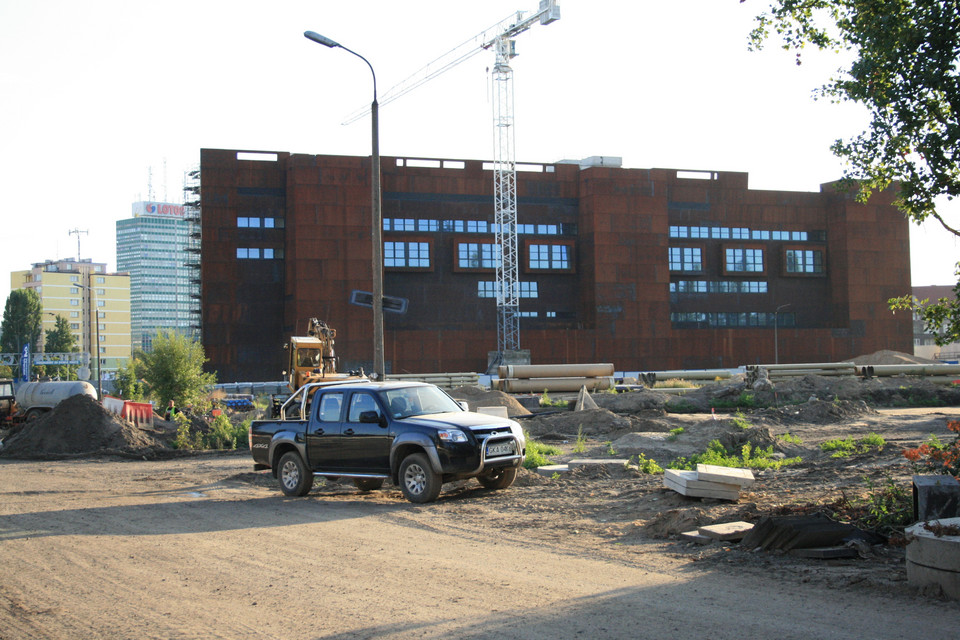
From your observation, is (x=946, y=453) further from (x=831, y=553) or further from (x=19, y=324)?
(x=19, y=324)

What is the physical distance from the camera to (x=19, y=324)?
106 m

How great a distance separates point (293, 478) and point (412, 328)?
54359mm

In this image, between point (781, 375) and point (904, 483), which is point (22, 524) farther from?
point (781, 375)

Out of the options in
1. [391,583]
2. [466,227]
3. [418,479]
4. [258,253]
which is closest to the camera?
[391,583]

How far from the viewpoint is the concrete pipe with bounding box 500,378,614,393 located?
45.2 metres

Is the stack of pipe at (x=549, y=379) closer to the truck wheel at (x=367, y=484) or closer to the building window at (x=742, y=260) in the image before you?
the truck wheel at (x=367, y=484)

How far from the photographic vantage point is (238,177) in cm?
6619

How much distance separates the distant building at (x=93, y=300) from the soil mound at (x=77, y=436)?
14223 centimetres

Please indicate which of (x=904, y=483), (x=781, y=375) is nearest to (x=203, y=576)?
(x=904, y=483)

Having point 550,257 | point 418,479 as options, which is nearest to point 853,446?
point 418,479

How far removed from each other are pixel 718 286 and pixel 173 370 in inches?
2058

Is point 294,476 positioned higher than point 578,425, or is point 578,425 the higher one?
point 294,476

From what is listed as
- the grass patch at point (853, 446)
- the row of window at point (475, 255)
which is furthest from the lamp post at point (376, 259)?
the row of window at point (475, 255)

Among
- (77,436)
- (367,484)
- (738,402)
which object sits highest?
(367,484)
